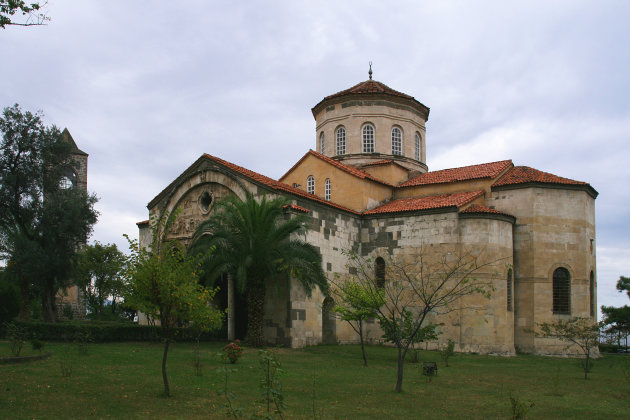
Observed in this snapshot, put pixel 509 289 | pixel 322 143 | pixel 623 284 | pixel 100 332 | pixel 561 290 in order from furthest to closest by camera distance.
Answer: pixel 623 284
pixel 322 143
pixel 561 290
pixel 509 289
pixel 100 332

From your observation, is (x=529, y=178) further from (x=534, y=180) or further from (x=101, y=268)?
(x=101, y=268)

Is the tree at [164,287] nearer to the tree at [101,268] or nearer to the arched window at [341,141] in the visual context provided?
the arched window at [341,141]

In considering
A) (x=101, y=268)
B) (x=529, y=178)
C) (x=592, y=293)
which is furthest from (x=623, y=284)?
(x=101, y=268)

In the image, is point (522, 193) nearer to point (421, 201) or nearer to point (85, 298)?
point (421, 201)

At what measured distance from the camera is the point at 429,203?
26.7 metres

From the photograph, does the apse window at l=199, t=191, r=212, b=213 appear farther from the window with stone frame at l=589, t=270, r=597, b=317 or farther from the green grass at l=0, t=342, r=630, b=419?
the window with stone frame at l=589, t=270, r=597, b=317

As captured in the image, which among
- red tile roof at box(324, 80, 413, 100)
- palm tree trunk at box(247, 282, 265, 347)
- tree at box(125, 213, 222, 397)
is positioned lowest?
palm tree trunk at box(247, 282, 265, 347)

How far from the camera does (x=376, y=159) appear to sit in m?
31.9

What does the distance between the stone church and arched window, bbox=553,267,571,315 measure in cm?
5

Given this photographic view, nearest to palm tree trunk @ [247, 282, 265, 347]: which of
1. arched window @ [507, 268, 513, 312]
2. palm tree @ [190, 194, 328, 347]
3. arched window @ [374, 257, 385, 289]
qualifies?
palm tree @ [190, 194, 328, 347]

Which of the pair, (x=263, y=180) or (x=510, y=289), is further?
(x=510, y=289)

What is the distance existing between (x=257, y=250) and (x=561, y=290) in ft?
47.2

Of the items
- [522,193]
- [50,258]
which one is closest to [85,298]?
[50,258]

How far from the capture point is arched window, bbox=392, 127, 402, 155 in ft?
107
